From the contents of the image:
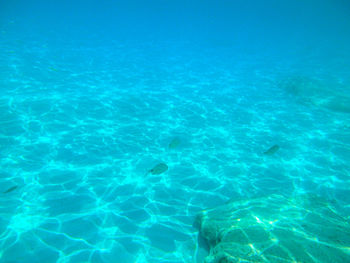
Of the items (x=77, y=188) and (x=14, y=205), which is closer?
(x=14, y=205)

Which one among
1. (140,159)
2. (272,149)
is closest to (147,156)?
(140,159)

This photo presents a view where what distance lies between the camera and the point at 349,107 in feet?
54.3

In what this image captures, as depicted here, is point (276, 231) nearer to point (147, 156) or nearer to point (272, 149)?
point (272, 149)

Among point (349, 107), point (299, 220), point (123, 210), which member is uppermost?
point (299, 220)

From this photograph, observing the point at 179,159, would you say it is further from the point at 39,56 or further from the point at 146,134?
the point at 39,56

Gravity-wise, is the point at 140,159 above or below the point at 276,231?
below

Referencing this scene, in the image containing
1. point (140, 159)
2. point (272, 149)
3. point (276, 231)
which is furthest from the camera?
point (140, 159)

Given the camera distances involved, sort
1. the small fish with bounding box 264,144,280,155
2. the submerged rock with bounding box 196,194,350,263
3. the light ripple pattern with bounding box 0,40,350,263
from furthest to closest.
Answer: the small fish with bounding box 264,144,280,155 < the light ripple pattern with bounding box 0,40,350,263 < the submerged rock with bounding box 196,194,350,263

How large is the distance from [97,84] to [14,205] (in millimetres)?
11613

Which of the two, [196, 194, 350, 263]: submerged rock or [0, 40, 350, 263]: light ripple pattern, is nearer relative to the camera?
[196, 194, 350, 263]: submerged rock

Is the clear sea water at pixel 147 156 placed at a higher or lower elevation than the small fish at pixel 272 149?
lower

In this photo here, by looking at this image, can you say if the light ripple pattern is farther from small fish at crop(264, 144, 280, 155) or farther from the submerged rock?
small fish at crop(264, 144, 280, 155)

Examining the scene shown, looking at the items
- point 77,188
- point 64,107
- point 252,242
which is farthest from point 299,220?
point 64,107

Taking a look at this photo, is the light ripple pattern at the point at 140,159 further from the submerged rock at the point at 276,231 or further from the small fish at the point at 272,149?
the small fish at the point at 272,149
